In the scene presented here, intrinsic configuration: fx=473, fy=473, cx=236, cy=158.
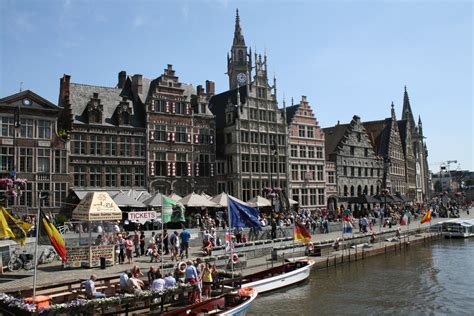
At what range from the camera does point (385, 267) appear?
30250mm

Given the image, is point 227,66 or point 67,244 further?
point 227,66

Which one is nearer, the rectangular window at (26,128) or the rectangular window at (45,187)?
the rectangular window at (26,128)

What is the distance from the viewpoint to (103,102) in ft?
140

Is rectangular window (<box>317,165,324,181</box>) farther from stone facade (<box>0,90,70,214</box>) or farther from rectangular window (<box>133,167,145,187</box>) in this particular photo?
stone facade (<box>0,90,70,214</box>)

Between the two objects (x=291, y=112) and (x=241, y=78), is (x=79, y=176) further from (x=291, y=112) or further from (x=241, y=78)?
(x=241, y=78)

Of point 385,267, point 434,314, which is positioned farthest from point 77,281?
point 385,267

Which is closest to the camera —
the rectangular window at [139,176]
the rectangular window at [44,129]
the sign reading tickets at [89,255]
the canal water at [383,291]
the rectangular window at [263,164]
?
the canal water at [383,291]

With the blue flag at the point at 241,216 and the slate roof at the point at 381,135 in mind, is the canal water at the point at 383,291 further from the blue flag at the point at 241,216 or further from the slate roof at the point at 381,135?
the slate roof at the point at 381,135

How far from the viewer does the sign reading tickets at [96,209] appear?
2261 centimetres

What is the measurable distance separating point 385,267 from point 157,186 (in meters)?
22.1

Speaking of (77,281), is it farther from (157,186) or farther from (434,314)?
(157,186)

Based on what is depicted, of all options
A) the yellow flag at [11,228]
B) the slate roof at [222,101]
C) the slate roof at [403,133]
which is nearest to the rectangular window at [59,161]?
the slate roof at [222,101]

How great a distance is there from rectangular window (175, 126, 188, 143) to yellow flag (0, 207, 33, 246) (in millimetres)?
28367

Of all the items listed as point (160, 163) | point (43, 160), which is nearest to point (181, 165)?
point (160, 163)
